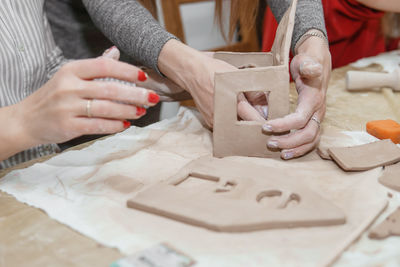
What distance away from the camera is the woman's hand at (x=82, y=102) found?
62 centimetres

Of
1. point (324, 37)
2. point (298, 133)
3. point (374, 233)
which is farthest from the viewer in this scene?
point (324, 37)

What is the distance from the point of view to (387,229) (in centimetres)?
57

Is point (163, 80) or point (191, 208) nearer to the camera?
point (191, 208)

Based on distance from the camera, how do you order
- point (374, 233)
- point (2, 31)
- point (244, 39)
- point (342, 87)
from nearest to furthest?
point (374, 233), point (2, 31), point (342, 87), point (244, 39)

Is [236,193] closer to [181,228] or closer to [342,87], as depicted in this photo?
[181,228]

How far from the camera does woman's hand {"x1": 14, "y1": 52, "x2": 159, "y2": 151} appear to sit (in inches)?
24.4

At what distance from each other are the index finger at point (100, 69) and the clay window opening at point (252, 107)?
0.28m

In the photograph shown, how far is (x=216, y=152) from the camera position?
839 millimetres

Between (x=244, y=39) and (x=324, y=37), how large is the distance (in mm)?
1636

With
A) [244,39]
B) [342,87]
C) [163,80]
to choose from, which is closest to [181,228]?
[163,80]

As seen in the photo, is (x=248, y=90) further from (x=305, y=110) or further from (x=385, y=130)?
(x=385, y=130)

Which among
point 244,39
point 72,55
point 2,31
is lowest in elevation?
point 244,39

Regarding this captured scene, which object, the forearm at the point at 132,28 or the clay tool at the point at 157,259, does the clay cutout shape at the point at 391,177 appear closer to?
the clay tool at the point at 157,259

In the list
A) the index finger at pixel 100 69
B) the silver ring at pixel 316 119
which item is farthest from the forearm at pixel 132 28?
the silver ring at pixel 316 119
